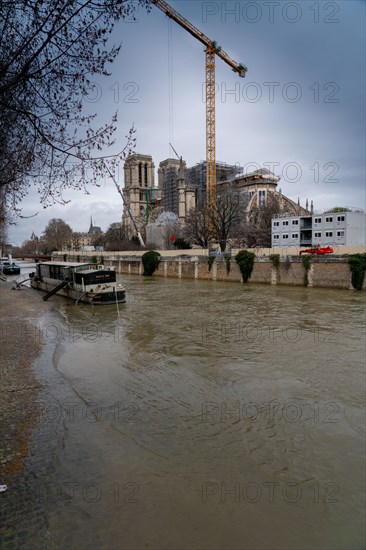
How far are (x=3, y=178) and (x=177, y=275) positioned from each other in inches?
1518

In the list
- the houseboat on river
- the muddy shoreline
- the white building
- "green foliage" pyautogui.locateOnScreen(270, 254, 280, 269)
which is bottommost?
the muddy shoreline

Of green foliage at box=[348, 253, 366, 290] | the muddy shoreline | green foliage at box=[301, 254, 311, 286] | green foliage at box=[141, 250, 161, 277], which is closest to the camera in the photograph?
the muddy shoreline

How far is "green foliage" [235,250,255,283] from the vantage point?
3701 centimetres

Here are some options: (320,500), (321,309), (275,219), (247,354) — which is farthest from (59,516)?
(275,219)

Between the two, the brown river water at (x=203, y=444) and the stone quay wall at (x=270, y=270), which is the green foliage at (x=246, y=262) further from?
the brown river water at (x=203, y=444)

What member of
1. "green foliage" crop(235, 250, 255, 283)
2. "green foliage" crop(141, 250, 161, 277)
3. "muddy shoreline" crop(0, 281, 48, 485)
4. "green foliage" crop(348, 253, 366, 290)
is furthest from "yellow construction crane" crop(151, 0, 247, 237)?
"muddy shoreline" crop(0, 281, 48, 485)

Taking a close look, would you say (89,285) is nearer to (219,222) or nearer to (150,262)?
(150,262)

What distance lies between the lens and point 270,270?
116ft

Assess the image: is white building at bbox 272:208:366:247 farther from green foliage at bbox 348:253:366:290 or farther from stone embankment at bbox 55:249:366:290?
green foliage at bbox 348:253:366:290

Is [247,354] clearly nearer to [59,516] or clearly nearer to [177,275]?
[59,516]

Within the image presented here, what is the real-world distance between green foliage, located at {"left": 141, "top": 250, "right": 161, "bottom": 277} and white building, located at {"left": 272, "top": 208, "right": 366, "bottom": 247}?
25.4 metres

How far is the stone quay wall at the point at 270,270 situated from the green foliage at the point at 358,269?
0.44 meters

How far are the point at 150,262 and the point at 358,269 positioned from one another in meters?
27.4

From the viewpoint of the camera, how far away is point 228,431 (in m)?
6.75
